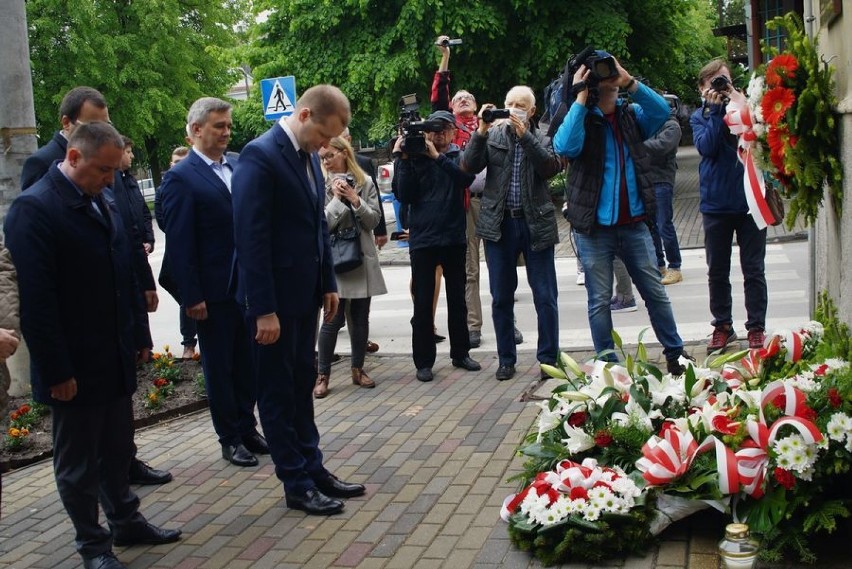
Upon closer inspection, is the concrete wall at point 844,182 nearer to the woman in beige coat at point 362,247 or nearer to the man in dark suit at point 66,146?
the woman in beige coat at point 362,247

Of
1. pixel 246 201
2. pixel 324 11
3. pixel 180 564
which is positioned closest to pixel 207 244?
pixel 246 201

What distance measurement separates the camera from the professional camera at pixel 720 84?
759cm

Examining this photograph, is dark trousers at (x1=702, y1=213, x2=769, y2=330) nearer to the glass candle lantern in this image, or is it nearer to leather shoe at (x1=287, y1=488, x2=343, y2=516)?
leather shoe at (x1=287, y1=488, x2=343, y2=516)

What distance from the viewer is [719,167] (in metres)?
7.75

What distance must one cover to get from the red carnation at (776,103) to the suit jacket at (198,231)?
9.66 ft

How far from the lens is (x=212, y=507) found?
5.55 meters

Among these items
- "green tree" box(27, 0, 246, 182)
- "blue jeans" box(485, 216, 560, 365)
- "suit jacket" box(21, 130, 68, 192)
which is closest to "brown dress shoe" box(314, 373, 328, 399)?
"blue jeans" box(485, 216, 560, 365)

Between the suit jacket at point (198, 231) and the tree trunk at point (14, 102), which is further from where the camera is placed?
the tree trunk at point (14, 102)

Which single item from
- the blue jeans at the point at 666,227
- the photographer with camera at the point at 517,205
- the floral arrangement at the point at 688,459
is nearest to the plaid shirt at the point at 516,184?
the photographer with camera at the point at 517,205

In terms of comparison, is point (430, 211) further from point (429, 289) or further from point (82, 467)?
point (82, 467)

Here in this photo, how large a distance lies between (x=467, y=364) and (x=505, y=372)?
585mm

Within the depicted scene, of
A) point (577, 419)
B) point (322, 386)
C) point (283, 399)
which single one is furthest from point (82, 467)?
point (322, 386)

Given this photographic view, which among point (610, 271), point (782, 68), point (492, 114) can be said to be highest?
point (782, 68)

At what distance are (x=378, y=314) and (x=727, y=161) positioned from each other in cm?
495
